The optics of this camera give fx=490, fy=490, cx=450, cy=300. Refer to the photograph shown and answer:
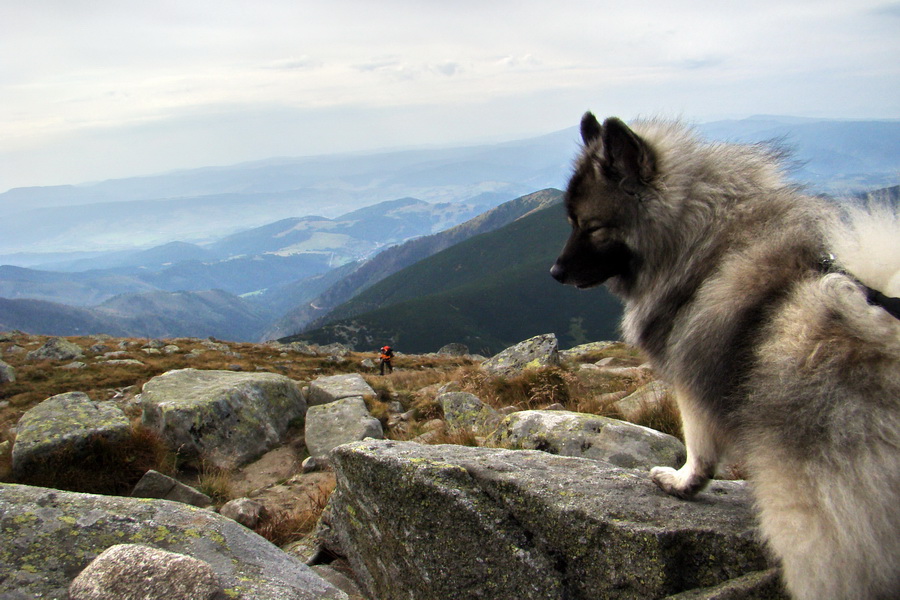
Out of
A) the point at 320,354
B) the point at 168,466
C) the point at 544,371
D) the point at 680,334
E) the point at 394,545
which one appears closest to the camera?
the point at 680,334

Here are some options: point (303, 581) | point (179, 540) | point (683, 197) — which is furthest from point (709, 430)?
point (179, 540)

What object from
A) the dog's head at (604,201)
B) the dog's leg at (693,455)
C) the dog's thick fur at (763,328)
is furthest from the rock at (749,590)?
the dog's head at (604,201)

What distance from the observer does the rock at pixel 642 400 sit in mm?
8391

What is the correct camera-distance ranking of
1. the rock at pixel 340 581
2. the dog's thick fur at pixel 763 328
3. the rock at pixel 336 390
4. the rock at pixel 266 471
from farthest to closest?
the rock at pixel 336 390 < the rock at pixel 266 471 < the rock at pixel 340 581 < the dog's thick fur at pixel 763 328

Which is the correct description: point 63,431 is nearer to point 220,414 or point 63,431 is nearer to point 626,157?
point 220,414

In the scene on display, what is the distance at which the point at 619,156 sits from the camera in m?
3.74

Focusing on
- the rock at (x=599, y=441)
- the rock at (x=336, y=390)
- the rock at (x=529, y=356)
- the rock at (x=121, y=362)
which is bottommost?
the rock at (x=529, y=356)

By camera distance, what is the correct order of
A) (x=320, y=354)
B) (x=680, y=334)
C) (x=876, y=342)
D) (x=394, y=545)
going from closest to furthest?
(x=876, y=342) < (x=680, y=334) < (x=394, y=545) < (x=320, y=354)

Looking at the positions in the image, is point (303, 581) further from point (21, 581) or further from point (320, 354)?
point (320, 354)

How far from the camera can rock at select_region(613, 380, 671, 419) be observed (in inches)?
330

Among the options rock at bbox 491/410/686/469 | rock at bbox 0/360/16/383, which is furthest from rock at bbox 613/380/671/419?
rock at bbox 0/360/16/383

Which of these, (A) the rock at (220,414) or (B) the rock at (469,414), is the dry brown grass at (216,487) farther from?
(B) the rock at (469,414)

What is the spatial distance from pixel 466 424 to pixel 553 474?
5287 mm

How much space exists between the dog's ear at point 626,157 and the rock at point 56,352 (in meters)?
33.5
